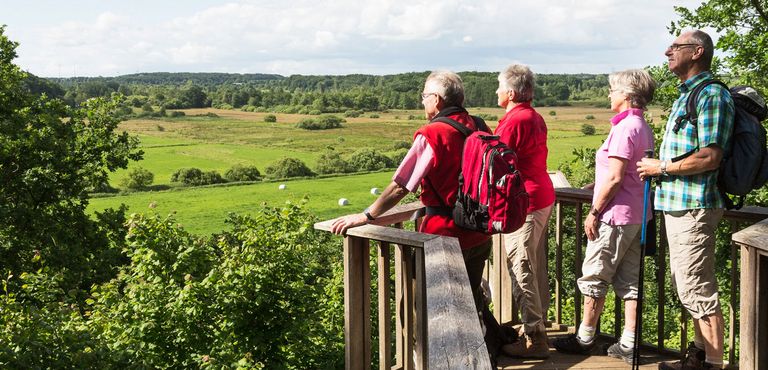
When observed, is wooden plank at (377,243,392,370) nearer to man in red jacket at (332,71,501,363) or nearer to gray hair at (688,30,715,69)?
man in red jacket at (332,71,501,363)

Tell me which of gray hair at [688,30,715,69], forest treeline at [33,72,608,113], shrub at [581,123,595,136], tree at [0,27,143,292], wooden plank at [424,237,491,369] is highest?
forest treeline at [33,72,608,113]

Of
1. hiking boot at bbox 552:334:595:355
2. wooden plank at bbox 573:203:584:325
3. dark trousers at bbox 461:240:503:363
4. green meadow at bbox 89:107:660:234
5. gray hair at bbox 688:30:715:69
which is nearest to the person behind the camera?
gray hair at bbox 688:30:715:69

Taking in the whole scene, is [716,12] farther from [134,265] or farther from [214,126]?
[214,126]

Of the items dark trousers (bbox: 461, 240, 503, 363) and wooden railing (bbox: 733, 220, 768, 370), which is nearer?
wooden railing (bbox: 733, 220, 768, 370)

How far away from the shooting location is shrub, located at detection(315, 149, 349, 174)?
109500mm

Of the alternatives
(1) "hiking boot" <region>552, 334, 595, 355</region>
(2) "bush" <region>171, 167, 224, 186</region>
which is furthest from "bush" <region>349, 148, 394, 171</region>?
(1) "hiking boot" <region>552, 334, 595, 355</region>

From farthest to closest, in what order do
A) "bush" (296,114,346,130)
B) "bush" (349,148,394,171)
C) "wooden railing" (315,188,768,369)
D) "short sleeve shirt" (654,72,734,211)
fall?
"bush" (296,114,346,130), "bush" (349,148,394,171), "short sleeve shirt" (654,72,734,211), "wooden railing" (315,188,768,369)

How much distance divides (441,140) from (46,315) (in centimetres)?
744

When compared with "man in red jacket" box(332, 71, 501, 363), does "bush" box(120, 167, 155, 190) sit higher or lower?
lower

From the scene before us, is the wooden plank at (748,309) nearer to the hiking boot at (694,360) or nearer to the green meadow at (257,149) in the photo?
the hiking boot at (694,360)

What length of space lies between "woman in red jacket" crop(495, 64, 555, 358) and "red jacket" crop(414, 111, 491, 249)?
36cm

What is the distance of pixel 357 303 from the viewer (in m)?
3.53

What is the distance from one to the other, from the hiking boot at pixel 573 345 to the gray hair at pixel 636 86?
1.28 meters

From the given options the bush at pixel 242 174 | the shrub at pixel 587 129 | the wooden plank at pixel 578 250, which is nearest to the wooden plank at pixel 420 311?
the wooden plank at pixel 578 250
